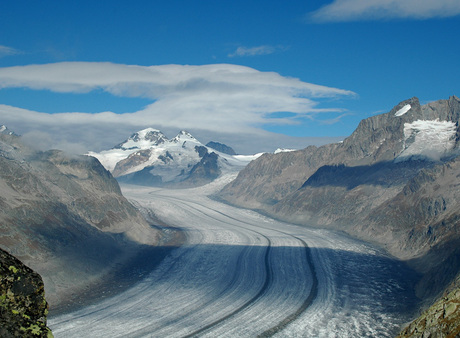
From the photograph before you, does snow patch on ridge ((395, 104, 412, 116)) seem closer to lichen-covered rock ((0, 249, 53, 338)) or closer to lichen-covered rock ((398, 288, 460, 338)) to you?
lichen-covered rock ((398, 288, 460, 338))

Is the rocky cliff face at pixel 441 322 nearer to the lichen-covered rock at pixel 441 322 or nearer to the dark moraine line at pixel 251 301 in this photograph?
the lichen-covered rock at pixel 441 322

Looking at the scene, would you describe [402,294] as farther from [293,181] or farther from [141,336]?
[293,181]

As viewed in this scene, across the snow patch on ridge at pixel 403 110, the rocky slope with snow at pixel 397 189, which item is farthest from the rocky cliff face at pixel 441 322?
the snow patch on ridge at pixel 403 110

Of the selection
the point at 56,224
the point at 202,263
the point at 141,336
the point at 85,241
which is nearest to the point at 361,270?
the point at 202,263

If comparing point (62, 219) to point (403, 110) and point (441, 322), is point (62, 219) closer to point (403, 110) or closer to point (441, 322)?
point (441, 322)

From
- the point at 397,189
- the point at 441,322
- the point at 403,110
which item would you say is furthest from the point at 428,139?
the point at 441,322

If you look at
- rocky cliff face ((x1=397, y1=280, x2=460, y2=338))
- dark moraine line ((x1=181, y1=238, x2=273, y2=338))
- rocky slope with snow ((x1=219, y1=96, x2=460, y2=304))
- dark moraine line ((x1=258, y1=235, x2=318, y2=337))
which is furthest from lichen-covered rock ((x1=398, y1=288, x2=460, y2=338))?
rocky slope with snow ((x1=219, y1=96, x2=460, y2=304))
